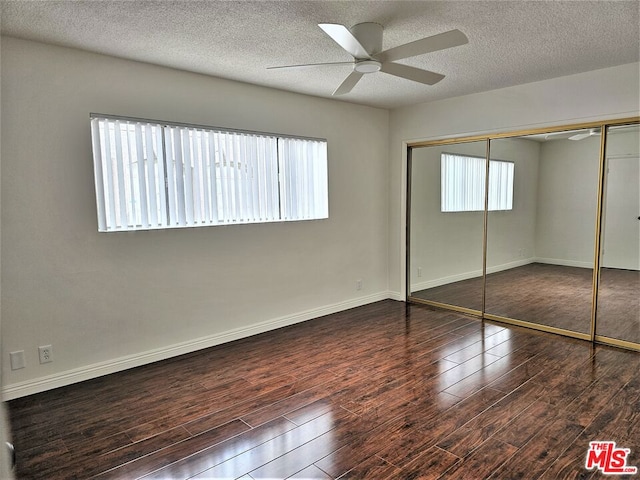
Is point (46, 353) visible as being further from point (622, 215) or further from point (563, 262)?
point (622, 215)

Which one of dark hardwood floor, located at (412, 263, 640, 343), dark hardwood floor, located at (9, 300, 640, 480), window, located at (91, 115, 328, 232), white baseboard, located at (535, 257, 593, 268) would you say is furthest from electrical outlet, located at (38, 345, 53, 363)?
white baseboard, located at (535, 257, 593, 268)

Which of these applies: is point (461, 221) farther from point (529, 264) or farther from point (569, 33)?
point (569, 33)

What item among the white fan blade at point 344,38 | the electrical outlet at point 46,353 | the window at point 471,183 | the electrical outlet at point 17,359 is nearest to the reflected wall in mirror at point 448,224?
the window at point 471,183

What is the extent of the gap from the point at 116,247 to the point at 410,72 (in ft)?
8.53

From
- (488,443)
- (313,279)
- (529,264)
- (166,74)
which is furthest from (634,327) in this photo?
(166,74)

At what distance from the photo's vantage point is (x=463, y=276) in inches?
193

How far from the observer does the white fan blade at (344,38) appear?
2119 mm

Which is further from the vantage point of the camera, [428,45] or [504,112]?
[504,112]

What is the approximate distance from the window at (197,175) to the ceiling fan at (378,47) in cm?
141

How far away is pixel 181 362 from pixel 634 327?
13.4 feet

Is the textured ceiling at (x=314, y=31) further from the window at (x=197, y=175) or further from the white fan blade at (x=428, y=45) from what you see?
the window at (x=197, y=175)

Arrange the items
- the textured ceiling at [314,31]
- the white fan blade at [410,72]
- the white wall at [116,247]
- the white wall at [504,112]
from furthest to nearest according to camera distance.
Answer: the white wall at [504,112], the white wall at [116,247], the white fan blade at [410,72], the textured ceiling at [314,31]

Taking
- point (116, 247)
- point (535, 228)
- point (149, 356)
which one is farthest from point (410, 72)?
point (149, 356)

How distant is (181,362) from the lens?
3482mm
